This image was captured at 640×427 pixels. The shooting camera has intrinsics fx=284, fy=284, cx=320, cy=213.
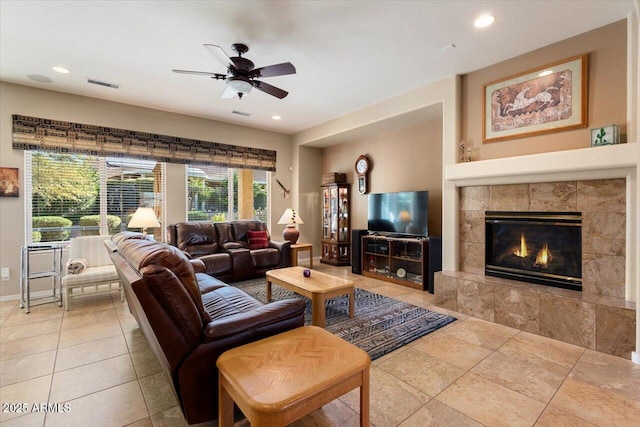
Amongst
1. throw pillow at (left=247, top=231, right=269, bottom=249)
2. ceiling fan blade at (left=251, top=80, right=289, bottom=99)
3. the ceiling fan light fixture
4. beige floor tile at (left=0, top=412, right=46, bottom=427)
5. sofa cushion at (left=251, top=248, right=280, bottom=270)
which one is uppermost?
ceiling fan blade at (left=251, top=80, right=289, bottom=99)

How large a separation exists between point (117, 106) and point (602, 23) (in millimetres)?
6219

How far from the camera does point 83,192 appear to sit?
4.38 m

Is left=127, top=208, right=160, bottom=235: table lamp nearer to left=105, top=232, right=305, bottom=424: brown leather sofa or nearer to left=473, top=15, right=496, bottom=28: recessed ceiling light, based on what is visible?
left=105, top=232, right=305, bottom=424: brown leather sofa

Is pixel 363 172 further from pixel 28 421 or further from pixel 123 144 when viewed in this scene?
pixel 28 421

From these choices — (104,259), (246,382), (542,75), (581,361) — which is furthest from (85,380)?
(542,75)

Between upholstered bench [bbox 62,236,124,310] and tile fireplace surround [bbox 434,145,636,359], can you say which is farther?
upholstered bench [bbox 62,236,124,310]

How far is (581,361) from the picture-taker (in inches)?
91.4

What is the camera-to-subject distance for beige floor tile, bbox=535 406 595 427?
1.64 m

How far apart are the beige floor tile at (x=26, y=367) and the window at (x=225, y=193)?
3.17m

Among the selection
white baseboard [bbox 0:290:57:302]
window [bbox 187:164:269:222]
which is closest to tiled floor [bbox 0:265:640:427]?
white baseboard [bbox 0:290:57:302]

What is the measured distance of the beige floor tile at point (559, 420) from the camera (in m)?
1.64

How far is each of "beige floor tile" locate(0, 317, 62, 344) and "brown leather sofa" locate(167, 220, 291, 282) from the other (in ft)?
5.78

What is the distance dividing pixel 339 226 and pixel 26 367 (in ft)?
15.5

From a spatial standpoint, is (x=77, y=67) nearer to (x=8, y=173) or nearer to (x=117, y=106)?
(x=117, y=106)
